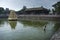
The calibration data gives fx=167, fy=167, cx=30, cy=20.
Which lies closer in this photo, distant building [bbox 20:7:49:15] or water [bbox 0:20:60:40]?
water [bbox 0:20:60:40]

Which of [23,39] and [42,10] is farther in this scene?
[42,10]

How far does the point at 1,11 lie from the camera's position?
6725cm

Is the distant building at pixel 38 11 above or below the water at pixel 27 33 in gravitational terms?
above

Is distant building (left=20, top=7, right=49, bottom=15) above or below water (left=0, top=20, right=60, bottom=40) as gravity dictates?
above

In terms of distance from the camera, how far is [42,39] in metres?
15.5

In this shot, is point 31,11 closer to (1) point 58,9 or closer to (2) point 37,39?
(1) point 58,9

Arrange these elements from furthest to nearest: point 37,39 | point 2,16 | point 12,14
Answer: point 2,16
point 12,14
point 37,39

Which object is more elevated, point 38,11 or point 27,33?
point 38,11

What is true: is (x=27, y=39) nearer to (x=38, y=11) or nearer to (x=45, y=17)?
(x=45, y=17)

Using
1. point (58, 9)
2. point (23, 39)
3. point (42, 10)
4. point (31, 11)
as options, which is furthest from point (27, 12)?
point (23, 39)

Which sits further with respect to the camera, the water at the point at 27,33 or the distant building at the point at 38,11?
the distant building at the point at 38,11

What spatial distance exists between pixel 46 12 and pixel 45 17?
403 inches

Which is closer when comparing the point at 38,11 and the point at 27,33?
the point at 27,33

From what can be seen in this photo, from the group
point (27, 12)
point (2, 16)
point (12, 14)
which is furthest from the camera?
point (27, 12)
